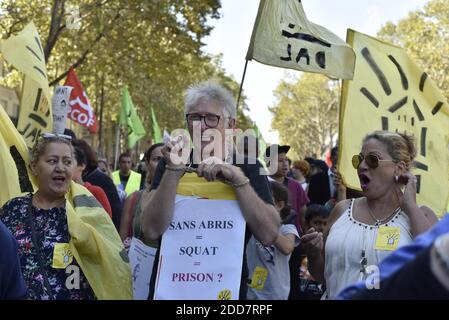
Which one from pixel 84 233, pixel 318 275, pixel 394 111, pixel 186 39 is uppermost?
pixel 186 39

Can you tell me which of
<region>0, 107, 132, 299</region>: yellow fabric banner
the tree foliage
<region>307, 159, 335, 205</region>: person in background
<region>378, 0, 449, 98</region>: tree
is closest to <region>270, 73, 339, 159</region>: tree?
<region>378, 0, 449, 98</region>: tree

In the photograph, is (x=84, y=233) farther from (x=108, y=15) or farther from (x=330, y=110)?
(x=330, y=110)

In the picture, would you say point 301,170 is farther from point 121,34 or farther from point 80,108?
point 121,34

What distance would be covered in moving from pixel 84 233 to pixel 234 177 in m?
1.00

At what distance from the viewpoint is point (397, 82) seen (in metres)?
5.08

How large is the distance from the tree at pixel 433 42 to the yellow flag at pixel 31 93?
76.6 feet

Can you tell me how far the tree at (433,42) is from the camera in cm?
2731

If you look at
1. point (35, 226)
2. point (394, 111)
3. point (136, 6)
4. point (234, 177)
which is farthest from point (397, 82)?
point (136, 6)

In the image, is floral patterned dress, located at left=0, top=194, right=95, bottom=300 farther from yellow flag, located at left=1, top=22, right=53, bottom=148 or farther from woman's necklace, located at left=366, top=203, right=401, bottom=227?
yellow flag, located at left=1, top=22, right=53, bottom=148

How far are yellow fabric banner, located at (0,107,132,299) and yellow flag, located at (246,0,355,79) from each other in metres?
1.29

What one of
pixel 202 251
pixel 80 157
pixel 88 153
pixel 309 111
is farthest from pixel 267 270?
pixel 309 111

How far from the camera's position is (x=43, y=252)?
3.55 metres

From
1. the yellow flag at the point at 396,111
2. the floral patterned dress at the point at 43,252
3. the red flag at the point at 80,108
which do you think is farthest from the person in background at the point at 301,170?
the floral patterned dress at the point at 43,252

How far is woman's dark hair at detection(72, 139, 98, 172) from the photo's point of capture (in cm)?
599
